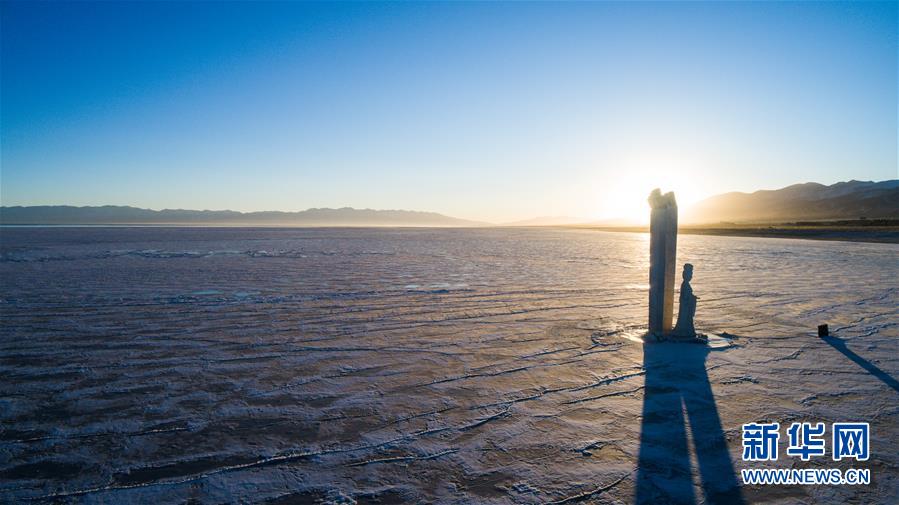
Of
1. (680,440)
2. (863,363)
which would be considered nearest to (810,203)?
(863,363)

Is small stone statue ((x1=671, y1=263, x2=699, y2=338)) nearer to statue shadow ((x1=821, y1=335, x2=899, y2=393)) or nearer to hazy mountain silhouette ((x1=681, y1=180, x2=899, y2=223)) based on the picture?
statue shadow ((x1=821, y1=335, x2=899, y2=393))

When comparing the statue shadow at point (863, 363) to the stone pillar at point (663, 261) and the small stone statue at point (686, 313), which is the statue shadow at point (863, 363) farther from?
the stone pillar at point (663, 261)

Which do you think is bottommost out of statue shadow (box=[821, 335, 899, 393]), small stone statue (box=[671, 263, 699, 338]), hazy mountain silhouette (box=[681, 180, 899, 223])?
statue shadow (box=[821, 335, 899, 393])

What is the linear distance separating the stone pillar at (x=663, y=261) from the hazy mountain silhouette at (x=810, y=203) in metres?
82.0

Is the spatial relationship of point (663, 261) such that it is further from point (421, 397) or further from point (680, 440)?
point (421, 397)

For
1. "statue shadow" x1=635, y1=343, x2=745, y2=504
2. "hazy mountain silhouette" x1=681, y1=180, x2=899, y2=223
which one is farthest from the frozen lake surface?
"hazy mountain silhouette" x1=681, y1=180, x2=899, y2=223

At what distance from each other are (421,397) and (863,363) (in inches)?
206

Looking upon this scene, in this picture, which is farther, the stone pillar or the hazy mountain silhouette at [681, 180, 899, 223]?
the hazy mountain silhouette at [681, 180, 899, 223]

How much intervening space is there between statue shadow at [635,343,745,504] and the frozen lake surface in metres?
0.02

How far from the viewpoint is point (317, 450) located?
3436 millimetres

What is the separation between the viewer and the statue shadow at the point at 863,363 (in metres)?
4.63

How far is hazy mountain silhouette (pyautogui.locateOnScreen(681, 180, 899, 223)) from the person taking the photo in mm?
78938

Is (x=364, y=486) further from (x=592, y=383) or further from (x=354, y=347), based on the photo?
(x=354, y=347)

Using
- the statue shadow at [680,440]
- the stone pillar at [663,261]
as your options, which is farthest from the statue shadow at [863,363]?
the stone pillar at [663,261]
